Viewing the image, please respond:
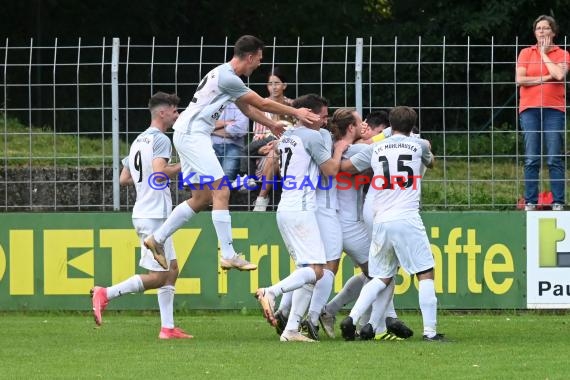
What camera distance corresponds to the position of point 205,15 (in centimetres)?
2886

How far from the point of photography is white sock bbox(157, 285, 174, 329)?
1276cm

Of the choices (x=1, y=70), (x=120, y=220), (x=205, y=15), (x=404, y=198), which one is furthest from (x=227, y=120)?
(x=205, y=15)

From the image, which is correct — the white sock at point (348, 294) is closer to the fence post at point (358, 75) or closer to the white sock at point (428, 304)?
the white sock at point (428, 304)

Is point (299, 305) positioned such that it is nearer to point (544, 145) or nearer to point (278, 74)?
point (278, 74)

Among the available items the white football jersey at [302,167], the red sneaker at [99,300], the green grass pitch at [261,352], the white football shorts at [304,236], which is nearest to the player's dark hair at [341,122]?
the white football jersey at [302,167]

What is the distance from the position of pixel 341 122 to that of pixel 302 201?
875 millimetres

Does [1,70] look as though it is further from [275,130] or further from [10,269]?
[275,130]

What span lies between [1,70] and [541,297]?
645 cm

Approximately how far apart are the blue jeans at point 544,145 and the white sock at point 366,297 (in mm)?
3596

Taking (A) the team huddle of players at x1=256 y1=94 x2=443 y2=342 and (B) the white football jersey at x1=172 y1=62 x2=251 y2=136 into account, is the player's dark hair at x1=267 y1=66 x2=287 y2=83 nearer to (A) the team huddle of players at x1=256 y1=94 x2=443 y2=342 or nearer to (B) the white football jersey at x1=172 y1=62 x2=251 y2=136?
(A) the team huddle of players at x1=256 y1=94 x2=443 y2=342

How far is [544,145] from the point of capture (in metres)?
15.0

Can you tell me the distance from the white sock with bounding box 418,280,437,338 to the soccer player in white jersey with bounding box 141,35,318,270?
1448 millimetres

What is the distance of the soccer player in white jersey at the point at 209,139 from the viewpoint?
39.3ft

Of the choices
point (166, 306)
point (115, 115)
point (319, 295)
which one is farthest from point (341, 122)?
point (115, 115)
